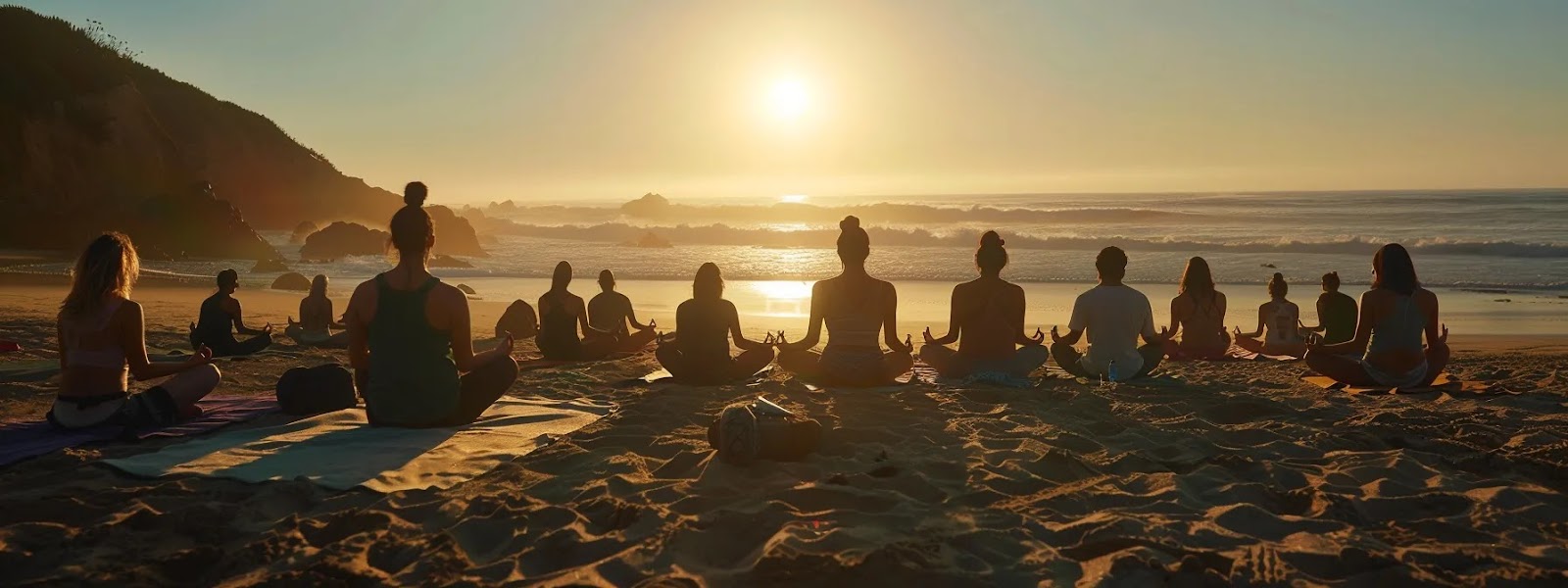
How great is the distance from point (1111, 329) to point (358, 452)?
6.18 m

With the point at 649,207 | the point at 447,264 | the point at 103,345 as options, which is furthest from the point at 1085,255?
the point at 649,207

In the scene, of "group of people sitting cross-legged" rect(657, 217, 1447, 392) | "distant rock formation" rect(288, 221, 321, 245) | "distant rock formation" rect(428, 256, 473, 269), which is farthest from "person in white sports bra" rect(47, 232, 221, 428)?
"distant rock formation" rect(288, 221, 321, 245)

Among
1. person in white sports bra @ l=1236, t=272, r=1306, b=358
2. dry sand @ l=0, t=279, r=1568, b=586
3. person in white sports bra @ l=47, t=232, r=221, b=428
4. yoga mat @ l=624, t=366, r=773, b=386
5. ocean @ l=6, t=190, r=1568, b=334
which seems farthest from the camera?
ocean @ l=6, t=190, r=1568, b=334

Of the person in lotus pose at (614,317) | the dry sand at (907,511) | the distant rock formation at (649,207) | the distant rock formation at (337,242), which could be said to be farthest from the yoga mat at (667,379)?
the distant rock formation at (649,207)

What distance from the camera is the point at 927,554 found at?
371 cm

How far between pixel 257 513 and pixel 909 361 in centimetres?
546

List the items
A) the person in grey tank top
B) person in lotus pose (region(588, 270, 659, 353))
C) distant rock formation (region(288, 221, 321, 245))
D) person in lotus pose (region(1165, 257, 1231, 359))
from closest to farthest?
1. the person in grey tank top
2. person in lotus pose (region(1165, 257, 1231, 359))
3. person in lotus pose (region(588, 270, 659, 353))
4. distant rock formation (region(288, 221, 321, 245))

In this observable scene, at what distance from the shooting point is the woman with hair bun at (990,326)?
8234 mm

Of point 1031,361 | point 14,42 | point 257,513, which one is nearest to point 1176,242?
point 1031,361

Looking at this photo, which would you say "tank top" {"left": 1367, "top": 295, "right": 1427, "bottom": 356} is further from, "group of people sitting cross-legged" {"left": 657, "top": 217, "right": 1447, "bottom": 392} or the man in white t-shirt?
the man in white t-shirt

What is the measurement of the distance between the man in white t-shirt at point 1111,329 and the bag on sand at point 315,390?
5607mm

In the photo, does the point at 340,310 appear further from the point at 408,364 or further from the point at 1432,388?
the point at 1432,388

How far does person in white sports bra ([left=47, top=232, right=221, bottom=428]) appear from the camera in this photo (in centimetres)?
549

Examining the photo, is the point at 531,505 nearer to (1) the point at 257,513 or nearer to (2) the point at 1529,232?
(1) the point at 257,513
